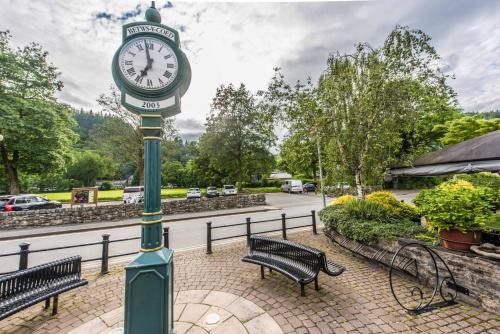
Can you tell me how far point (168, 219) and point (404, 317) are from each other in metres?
12.5

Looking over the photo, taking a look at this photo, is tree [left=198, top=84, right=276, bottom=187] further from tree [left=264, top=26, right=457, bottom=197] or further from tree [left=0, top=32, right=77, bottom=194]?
tree [left=264, top=26, right=457, bottom=197]

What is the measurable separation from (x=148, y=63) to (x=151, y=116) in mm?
713

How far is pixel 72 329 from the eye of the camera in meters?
3.14

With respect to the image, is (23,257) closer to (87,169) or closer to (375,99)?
(375,99)

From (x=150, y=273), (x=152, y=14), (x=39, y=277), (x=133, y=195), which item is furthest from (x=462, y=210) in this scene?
(x=133, y=195)

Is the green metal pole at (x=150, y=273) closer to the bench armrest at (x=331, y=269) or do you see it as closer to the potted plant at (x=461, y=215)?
the bench armrest at (x=331, y=269)

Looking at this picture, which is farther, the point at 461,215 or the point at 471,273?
the point at 461,215

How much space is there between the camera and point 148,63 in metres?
2.86

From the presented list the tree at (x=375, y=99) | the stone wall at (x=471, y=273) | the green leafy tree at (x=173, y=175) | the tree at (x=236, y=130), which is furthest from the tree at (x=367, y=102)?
the green leafy tree at (x=173, y=175)

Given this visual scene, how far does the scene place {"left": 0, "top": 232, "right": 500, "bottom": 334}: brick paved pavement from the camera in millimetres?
3078

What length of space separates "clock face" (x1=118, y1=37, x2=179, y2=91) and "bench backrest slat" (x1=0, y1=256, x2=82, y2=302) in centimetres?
346

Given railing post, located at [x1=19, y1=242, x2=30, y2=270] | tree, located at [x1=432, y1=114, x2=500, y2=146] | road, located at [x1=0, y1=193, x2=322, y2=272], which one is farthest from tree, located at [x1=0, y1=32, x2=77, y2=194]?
tree, located at [x1=432, y1=114, x2=500, y2=146]

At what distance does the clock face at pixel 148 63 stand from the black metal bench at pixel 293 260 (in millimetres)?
3739

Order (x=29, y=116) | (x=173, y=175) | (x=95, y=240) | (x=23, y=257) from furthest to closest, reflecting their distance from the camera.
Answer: (x=173, y=175) → (x=29, y=116) → (x=95, y=240) → (x=23, y=257)
